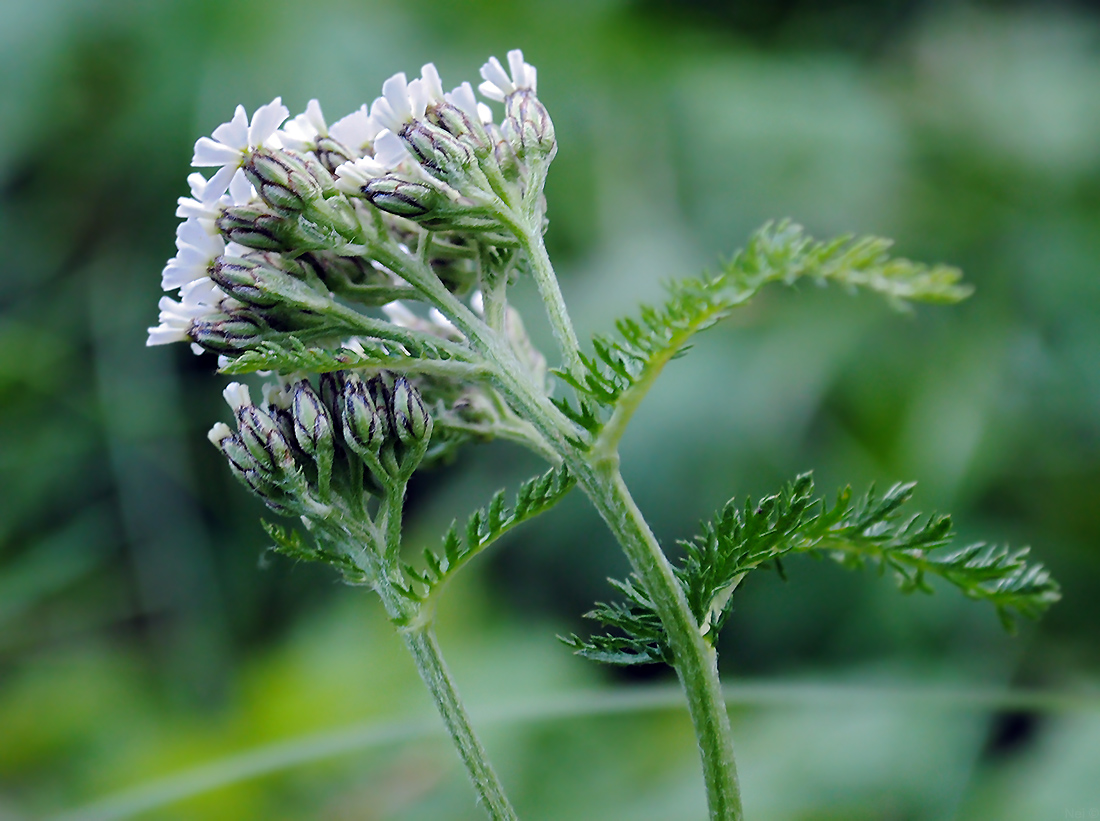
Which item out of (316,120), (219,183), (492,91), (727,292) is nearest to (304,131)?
(316,120)

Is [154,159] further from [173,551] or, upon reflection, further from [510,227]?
[510,227]

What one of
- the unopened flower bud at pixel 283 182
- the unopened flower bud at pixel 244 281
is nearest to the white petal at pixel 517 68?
the unopened flower bud at pixel 283 182

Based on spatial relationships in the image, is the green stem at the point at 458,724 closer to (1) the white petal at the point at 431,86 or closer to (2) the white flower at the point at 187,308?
(2) the white flower at the point at 187,308

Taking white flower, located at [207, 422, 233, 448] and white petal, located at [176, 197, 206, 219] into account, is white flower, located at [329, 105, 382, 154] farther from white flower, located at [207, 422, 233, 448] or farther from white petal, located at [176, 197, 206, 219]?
white flower, located at [207, 422, 233, 448]

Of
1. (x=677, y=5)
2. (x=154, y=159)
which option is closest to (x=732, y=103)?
(x=677, y=5)

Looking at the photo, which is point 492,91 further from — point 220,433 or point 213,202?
point 220,433

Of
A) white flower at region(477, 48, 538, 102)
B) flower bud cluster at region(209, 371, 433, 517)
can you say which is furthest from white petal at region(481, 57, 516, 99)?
flower bud cluster at region(209, 371, 433, 517)

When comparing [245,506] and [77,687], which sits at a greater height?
[245,506]
